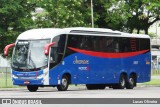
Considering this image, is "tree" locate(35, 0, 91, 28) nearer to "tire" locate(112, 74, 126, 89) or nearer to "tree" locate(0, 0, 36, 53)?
"tree" locate(0, 0, 36, 53)

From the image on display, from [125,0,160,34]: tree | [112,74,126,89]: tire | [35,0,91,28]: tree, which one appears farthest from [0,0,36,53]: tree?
[112,74,126,89]: tire

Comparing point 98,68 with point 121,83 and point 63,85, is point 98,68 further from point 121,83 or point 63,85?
point 63,85

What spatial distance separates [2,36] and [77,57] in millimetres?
32355

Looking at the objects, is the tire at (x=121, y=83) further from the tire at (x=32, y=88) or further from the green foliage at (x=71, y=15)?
the green foliage at (x=71, y=15)

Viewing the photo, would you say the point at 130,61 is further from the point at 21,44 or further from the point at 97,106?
the point at 97,106

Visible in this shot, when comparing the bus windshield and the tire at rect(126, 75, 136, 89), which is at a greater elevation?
the bus windshield

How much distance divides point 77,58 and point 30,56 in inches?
117

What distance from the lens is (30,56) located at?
34438 mm

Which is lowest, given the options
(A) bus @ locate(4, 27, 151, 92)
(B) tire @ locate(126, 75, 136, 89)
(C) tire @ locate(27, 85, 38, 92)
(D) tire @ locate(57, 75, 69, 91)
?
(B) tire @ locate(126, 75, 136, 89)

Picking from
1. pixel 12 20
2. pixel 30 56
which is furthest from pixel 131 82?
pixel 12 20

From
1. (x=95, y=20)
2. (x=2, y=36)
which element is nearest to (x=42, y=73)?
(x=2, y=36)

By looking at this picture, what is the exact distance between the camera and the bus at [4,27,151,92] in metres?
34.4

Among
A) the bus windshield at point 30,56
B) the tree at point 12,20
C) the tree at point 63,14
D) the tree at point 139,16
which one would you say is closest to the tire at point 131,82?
the bus windshield at point 30,56

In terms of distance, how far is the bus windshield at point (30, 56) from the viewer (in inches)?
1348
